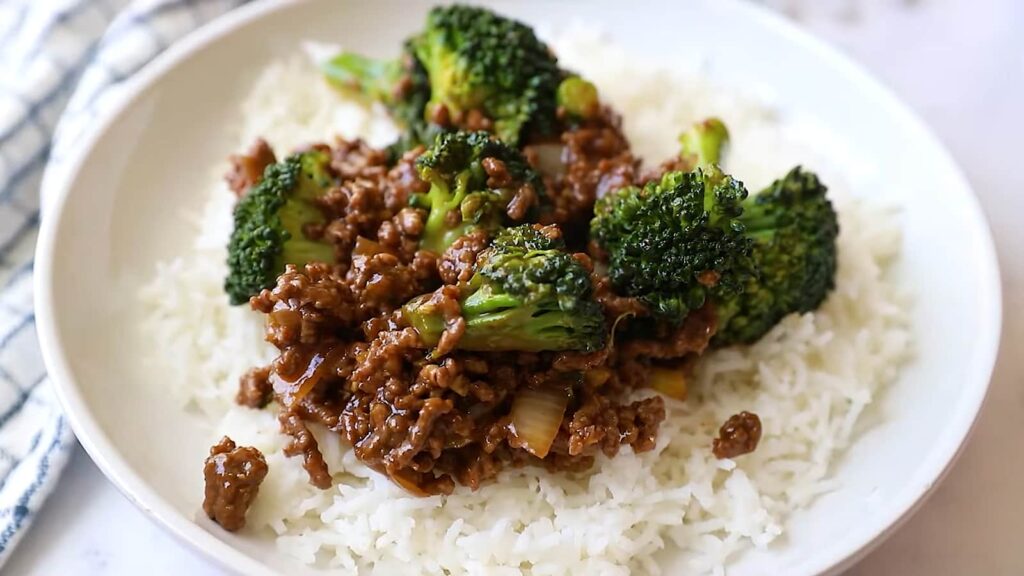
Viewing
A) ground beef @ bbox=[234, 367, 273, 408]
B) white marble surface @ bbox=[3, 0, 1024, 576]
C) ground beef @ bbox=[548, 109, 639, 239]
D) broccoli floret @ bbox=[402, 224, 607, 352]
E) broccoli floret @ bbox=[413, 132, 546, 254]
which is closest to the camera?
broccoli floret @ bbox=[402, 224, 607, 352]

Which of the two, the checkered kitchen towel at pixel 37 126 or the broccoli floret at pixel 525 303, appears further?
the checkered kitchen towel at pixel 37 126

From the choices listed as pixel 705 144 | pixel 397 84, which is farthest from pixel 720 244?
pixel 397 84

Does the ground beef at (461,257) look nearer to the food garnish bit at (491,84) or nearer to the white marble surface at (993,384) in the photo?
the food garnish bit at (491,84)

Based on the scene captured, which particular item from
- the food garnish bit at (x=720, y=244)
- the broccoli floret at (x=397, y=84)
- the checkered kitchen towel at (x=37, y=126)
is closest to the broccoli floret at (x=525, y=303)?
the food garnish bit at (x=720, y=244)

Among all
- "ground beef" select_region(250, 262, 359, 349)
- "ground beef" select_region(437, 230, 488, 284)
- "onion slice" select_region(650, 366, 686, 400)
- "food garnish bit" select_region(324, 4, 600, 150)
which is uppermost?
"food garnish bit" select_region(324, 4, 600, 150)

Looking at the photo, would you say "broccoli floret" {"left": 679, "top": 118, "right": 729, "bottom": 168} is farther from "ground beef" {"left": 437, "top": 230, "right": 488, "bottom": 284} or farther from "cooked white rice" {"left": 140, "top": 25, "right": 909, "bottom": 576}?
"ground beef" {"left": 437, "top": 230, "right": 488, "bottom": 284}

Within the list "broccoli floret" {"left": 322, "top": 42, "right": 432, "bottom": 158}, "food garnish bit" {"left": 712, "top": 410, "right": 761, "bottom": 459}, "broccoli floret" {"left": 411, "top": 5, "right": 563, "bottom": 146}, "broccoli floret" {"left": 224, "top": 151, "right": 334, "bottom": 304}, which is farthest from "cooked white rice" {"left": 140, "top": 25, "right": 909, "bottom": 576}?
"broccoli floret" {"left": 322, "top": 42, "right": 432, "bottom": 158}
